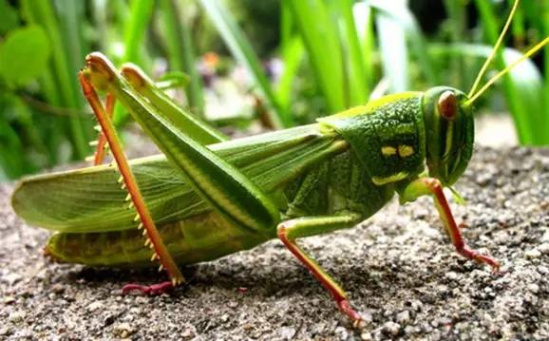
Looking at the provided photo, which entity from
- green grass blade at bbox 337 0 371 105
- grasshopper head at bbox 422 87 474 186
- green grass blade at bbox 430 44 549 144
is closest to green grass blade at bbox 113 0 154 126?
green grass blade at bbox 337 0 371 105

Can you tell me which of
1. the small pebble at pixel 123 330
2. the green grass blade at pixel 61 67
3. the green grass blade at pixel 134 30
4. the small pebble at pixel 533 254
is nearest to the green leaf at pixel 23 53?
the green grass blade at pixel 134 30

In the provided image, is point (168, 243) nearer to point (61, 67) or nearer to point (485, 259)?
point (485, 259)

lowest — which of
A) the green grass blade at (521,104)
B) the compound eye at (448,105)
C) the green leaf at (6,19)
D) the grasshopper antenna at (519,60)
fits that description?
the green grass blade at (521,104)

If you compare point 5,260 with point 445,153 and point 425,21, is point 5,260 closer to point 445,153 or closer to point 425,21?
point 445,153

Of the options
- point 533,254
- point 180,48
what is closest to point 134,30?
point 180,48

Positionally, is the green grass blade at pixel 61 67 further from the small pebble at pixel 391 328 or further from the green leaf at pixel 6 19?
the small pebble at pixel 391 328

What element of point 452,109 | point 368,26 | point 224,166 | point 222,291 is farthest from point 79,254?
point 368,26
